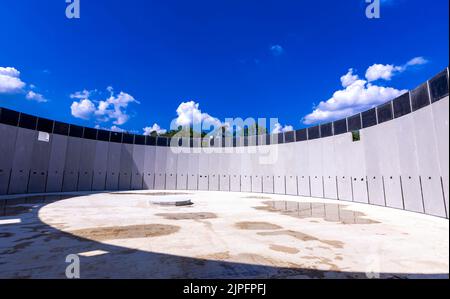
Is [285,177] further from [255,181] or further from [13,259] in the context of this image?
[13,259]

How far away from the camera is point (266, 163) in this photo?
28547 millimetres

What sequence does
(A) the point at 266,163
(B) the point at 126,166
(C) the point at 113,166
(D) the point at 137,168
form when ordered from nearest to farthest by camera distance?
(A) the point at 266,163 → (C) the point at 113,166 → (B) the point at 126,166 → (D) the point at 137,168

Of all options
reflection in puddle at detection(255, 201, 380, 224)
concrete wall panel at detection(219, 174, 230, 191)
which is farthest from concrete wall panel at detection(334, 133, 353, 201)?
concrete wall panel at detection(219, 174, 230, 191)

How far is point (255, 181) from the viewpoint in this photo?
2933 centimetres

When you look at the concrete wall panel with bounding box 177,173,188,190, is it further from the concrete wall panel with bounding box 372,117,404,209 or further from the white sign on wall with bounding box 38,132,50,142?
the concrete wall panel with bounding box 372,117,404,209

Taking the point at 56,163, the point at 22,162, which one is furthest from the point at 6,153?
the point at 56,163

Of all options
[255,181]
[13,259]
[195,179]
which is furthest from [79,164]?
[13,259]

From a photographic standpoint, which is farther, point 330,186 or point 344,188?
point 330,186

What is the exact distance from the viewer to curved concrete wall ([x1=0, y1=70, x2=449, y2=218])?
1270 cm

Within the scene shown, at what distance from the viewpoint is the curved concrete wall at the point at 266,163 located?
41.7 feet

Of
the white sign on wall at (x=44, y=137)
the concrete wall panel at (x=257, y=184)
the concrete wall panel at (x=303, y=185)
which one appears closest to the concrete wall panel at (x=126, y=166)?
the white sign on wall at (x=44, y=137)

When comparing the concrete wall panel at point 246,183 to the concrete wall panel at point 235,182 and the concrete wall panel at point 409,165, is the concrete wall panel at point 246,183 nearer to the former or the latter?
the concrete wall panel at point 235,182

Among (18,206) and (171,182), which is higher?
(171,182)

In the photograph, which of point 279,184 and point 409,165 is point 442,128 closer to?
point 409,165
